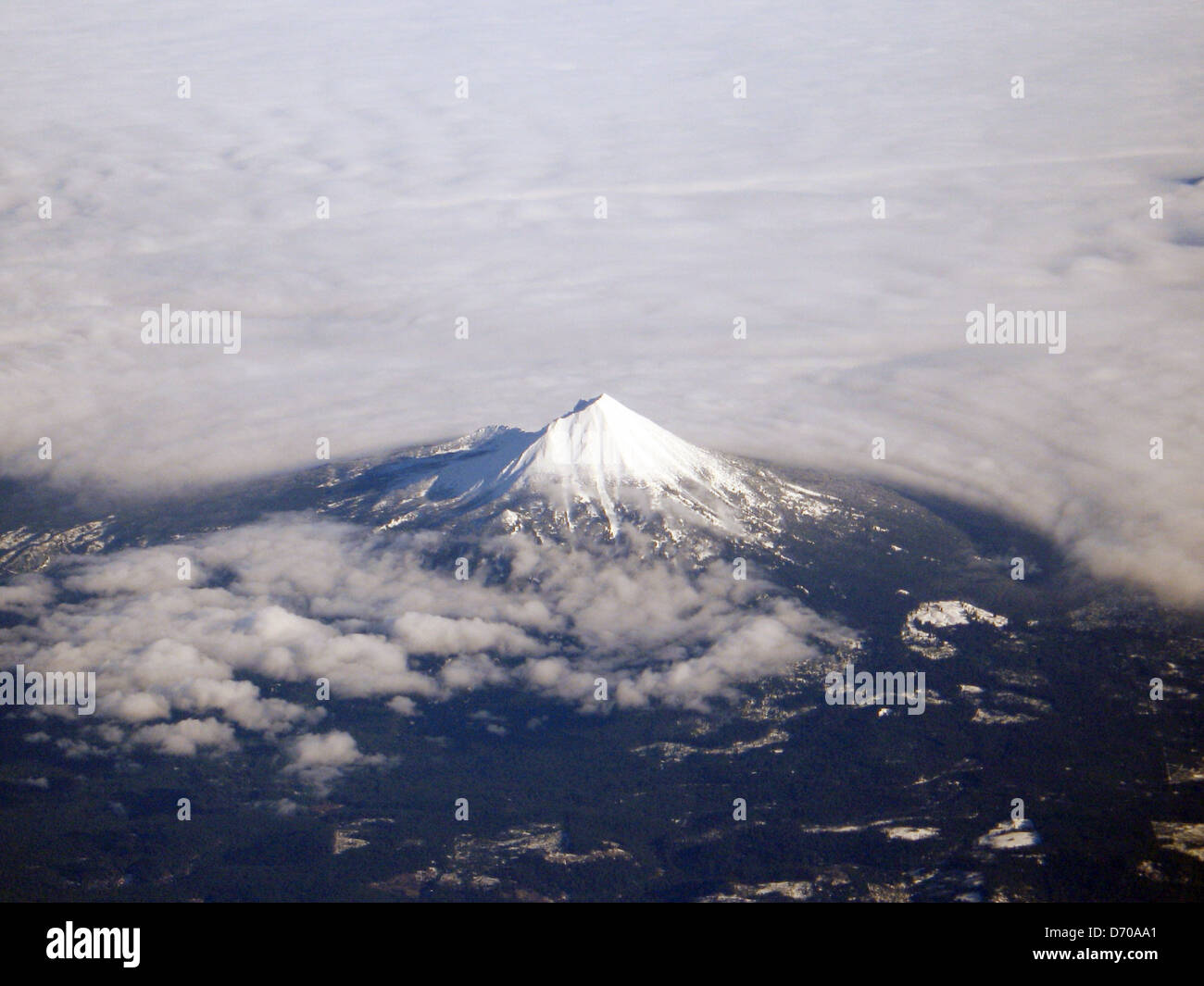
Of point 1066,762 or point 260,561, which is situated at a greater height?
point 260,561

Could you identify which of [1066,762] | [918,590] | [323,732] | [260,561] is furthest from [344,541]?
[1066,762]

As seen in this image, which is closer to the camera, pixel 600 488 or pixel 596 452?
pixel 600 488

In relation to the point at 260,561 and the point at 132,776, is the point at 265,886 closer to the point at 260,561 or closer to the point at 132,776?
the point at 132,776

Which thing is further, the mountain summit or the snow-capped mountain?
the mountain summit

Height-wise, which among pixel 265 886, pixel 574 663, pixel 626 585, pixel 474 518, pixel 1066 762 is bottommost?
pixel 265 886

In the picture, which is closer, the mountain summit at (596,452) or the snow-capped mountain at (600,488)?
the snow-capped mountain at (600,488)

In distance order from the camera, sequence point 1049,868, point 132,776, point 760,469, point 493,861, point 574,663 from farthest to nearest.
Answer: point 760,469
point 574,663
point 132,776
point 493,861
point 1049,868

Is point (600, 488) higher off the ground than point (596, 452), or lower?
lower

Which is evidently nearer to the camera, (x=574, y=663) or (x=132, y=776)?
(x=132, y=776)
